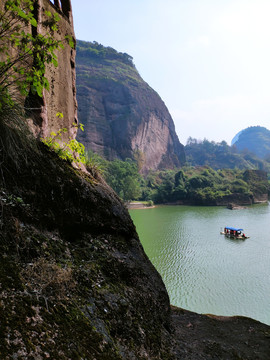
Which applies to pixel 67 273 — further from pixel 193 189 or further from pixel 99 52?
pixel 99 52

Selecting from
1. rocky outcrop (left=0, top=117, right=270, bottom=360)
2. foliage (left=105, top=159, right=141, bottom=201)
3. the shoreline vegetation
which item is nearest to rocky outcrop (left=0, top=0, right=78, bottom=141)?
rocky outcrop (left=0, top=117, right=270, bottom=360)

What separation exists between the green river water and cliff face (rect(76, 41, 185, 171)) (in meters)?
49.0

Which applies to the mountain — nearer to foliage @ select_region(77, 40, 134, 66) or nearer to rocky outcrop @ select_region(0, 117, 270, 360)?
foliage @ select_region(77, 40, 134, 66)

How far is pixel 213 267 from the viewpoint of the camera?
43.6 ft

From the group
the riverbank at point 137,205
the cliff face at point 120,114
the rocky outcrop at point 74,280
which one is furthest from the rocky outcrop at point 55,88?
the cliff face at point 120,114

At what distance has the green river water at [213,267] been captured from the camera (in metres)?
9.39

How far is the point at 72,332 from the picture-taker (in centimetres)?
159

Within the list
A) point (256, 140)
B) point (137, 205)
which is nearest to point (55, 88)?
point (137, 205)

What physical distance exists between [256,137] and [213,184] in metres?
150

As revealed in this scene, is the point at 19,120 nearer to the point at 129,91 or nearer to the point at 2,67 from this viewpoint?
the point at 2,67

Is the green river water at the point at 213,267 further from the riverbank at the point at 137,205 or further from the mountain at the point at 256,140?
the mountain at the point at 256,140

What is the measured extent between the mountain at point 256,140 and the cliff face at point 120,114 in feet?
325

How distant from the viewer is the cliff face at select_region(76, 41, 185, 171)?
68.7m

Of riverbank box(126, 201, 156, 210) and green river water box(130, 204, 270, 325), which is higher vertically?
riverbank box(126, 201, 156, 210)
